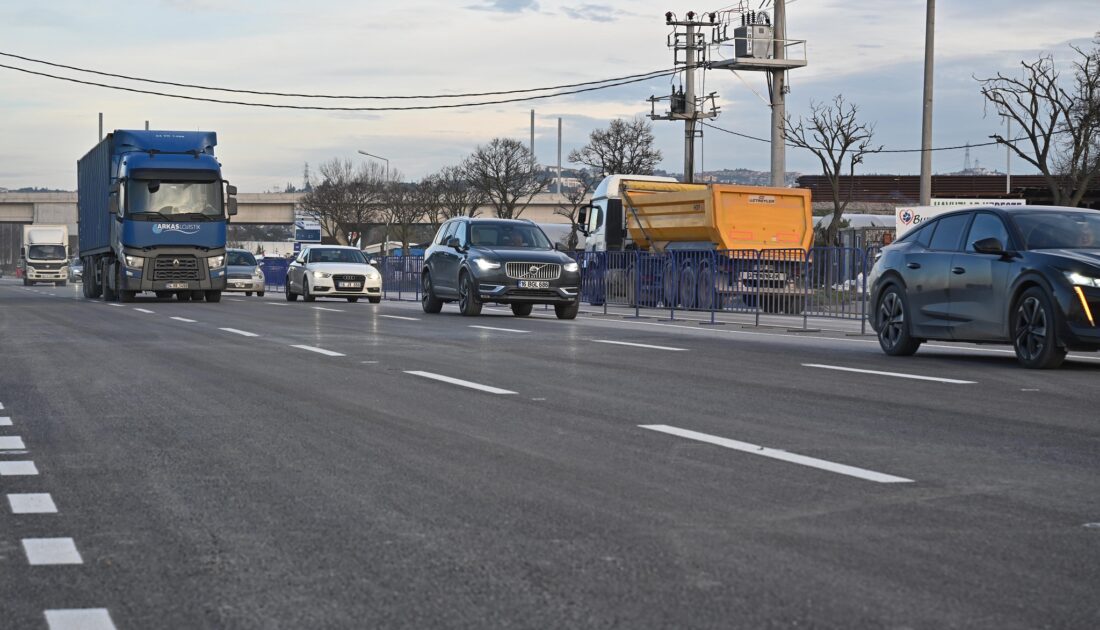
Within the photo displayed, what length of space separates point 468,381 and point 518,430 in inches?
130

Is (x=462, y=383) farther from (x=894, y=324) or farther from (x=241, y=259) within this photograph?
(x=241, y=259)

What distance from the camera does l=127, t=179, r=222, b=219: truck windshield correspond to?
3378 cm

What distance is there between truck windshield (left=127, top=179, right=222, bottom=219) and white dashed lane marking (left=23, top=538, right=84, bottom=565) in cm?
2951

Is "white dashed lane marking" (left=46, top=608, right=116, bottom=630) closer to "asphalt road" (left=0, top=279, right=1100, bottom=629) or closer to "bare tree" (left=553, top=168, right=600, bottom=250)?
"asphalt road" (left=0, top=279, right=1100, bottom=629)

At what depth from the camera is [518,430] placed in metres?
8.55

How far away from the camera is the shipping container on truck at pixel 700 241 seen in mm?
25266

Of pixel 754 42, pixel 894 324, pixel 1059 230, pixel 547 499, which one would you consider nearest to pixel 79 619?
pixel 547 499

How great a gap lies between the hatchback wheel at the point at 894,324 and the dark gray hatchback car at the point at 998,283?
0.01 m

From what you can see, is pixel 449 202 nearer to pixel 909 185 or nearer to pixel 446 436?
pixel 909 185

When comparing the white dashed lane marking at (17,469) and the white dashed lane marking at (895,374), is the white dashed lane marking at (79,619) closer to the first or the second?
the white dashed lane marking at (17,469)

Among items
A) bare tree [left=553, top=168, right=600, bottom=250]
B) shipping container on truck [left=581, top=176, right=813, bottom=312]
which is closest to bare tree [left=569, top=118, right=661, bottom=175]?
bare tree [left=553, top=168, right=600, bottom=250]

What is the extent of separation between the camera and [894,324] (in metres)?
15.6

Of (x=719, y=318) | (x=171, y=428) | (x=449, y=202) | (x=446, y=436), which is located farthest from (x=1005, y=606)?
(x=449, y=202)

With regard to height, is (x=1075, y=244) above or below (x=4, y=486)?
above
